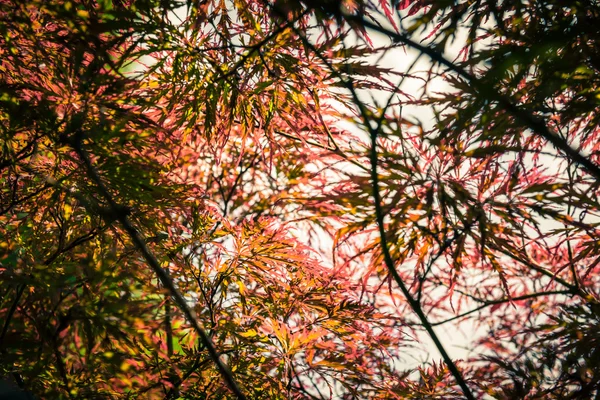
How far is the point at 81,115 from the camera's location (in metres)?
1.08

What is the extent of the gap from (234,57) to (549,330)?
88 cm

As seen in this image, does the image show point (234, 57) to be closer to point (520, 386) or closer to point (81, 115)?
point (81, 115)

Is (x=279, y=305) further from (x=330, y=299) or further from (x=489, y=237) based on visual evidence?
(x=489, y=237)

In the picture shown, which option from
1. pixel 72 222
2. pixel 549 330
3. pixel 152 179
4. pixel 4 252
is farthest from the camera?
pixel 72 222

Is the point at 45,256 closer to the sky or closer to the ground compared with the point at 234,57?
closer to the ground

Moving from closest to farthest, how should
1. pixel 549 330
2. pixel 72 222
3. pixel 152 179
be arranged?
pixel 549 330 → pixel 152 179 → pixel 72 222

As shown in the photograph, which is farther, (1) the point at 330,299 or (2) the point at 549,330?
(1) the point at 330,299

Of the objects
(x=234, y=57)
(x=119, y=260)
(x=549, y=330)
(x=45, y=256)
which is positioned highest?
Result: (x=234, y=57)

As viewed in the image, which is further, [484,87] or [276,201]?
[276,201]

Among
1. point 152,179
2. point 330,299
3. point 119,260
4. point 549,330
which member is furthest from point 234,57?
point 549,330

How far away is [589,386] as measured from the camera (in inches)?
34.6

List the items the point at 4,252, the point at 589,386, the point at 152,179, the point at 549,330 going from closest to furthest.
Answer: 1. the point at 589,386
2. the point at 4,252
3. the point at 549,330
4. the point at 152,179

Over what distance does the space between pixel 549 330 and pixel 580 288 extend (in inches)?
4.9

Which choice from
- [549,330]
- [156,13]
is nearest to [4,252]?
[156,13]
